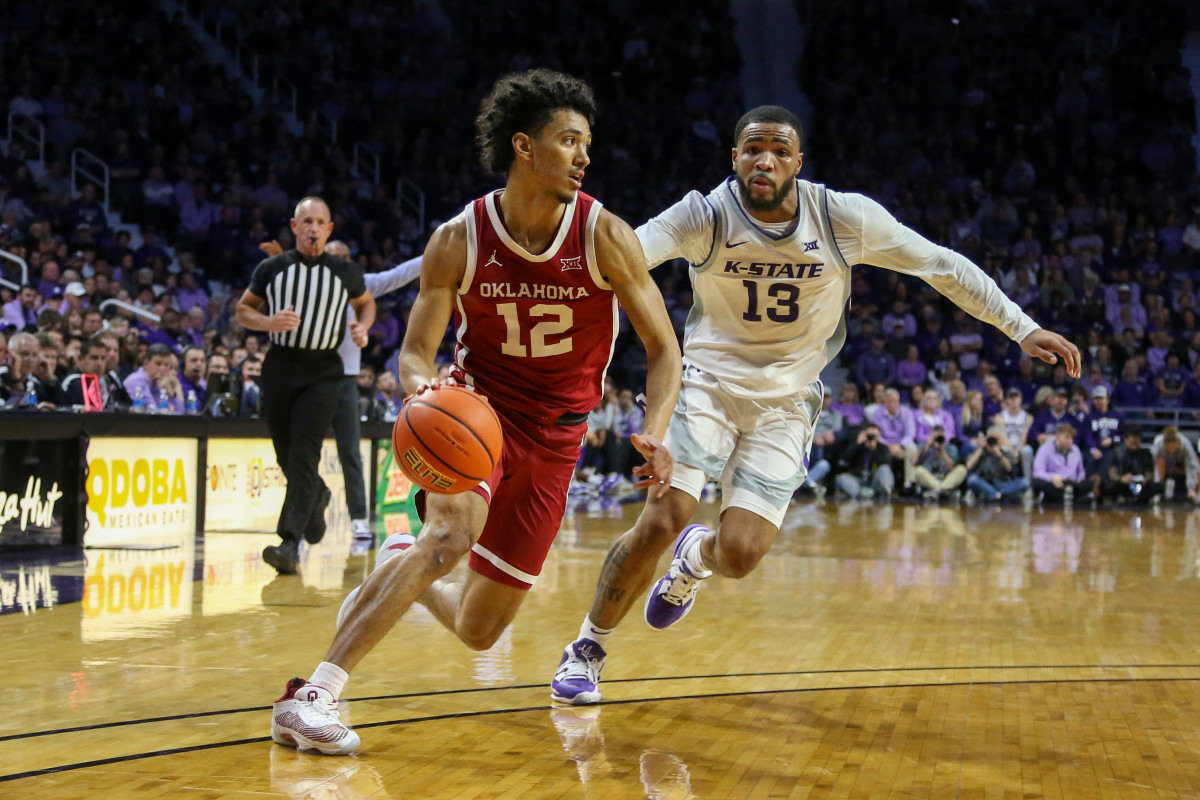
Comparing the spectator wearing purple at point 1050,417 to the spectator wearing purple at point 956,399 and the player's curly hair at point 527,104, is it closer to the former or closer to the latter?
the spectator wearing purple at point 956,399

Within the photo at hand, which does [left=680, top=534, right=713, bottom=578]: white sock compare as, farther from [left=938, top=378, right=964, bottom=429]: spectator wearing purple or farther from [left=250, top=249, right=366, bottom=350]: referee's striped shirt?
[left=938, top=378, right=964, bottom=429]: spectator wearing purple

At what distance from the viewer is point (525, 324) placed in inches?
152

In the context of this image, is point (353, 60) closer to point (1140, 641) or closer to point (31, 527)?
point (31, 527)

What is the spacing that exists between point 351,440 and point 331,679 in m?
4.95

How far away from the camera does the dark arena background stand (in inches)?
143

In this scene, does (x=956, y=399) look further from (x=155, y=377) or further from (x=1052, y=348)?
(x=1052, y=348)

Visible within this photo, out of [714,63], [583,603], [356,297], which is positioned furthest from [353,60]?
[583,603]

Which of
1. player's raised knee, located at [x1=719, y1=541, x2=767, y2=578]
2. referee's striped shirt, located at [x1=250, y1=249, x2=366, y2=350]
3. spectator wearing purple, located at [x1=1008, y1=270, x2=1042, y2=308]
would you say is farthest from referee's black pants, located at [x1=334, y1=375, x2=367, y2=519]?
spectator wearing purple, located at [x1=1008, y1=270, x2=1042, y2=308]

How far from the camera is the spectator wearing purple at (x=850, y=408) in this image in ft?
53.7

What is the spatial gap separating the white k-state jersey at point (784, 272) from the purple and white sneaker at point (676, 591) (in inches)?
25.9

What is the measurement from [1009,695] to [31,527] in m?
5.74

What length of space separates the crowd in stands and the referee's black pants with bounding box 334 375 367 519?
3199 millimetres

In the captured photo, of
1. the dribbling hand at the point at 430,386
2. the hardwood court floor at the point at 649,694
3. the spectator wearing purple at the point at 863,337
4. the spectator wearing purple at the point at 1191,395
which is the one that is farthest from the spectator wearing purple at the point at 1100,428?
the dribbling hand at the point at 430,386

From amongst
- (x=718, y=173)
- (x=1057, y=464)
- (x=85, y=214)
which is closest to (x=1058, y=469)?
(x=1057, y=464)
